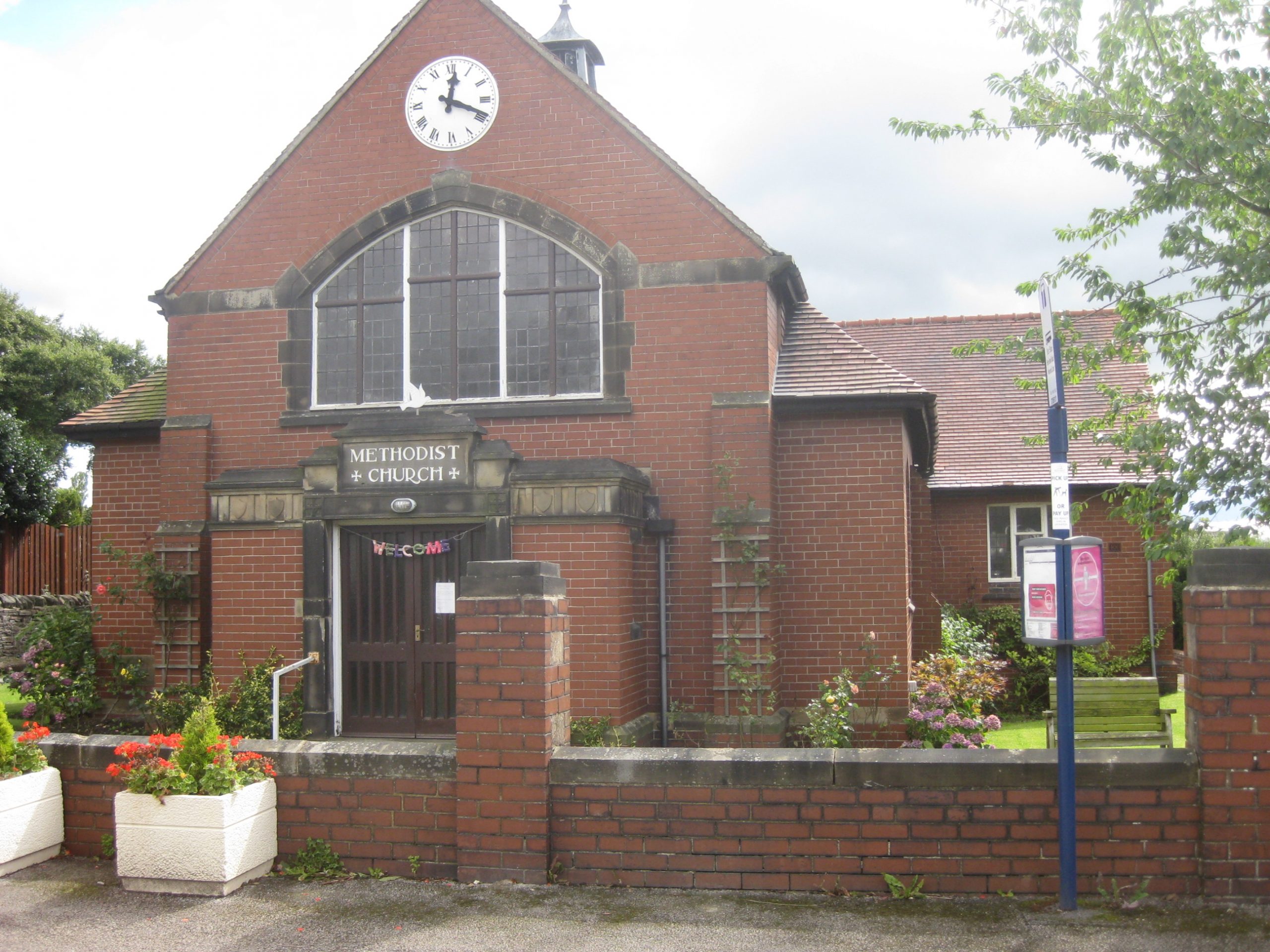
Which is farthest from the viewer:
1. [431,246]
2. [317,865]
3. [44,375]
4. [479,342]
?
[44,375]

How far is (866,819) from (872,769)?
0.26 meters

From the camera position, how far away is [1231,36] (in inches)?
394

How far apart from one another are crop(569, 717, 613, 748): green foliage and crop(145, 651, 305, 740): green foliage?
112 inches

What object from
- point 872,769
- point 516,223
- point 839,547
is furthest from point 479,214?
point 872,769

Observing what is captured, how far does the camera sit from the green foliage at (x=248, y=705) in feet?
36.5

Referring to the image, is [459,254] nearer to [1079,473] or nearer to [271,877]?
[271,877]

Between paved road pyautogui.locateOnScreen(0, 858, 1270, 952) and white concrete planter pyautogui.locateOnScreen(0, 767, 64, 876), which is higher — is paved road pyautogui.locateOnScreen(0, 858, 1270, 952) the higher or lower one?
the lower one

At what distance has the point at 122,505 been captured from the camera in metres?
13.7

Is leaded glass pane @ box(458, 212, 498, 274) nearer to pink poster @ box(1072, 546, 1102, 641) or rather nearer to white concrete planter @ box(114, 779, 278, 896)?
white concrete planter @ box(114, 779, 278, 896)

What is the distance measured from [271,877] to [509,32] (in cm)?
916

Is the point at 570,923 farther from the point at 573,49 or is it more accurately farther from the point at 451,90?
the point at 573,49

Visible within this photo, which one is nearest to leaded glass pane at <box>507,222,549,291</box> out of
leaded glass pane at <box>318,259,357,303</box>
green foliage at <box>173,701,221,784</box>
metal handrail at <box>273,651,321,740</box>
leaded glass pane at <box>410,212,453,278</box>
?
leaded glass pane at <box>410,212,453,278</box>

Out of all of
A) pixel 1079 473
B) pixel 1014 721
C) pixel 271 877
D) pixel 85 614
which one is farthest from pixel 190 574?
pixel 1079 473

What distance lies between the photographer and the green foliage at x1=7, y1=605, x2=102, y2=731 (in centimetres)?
1250
